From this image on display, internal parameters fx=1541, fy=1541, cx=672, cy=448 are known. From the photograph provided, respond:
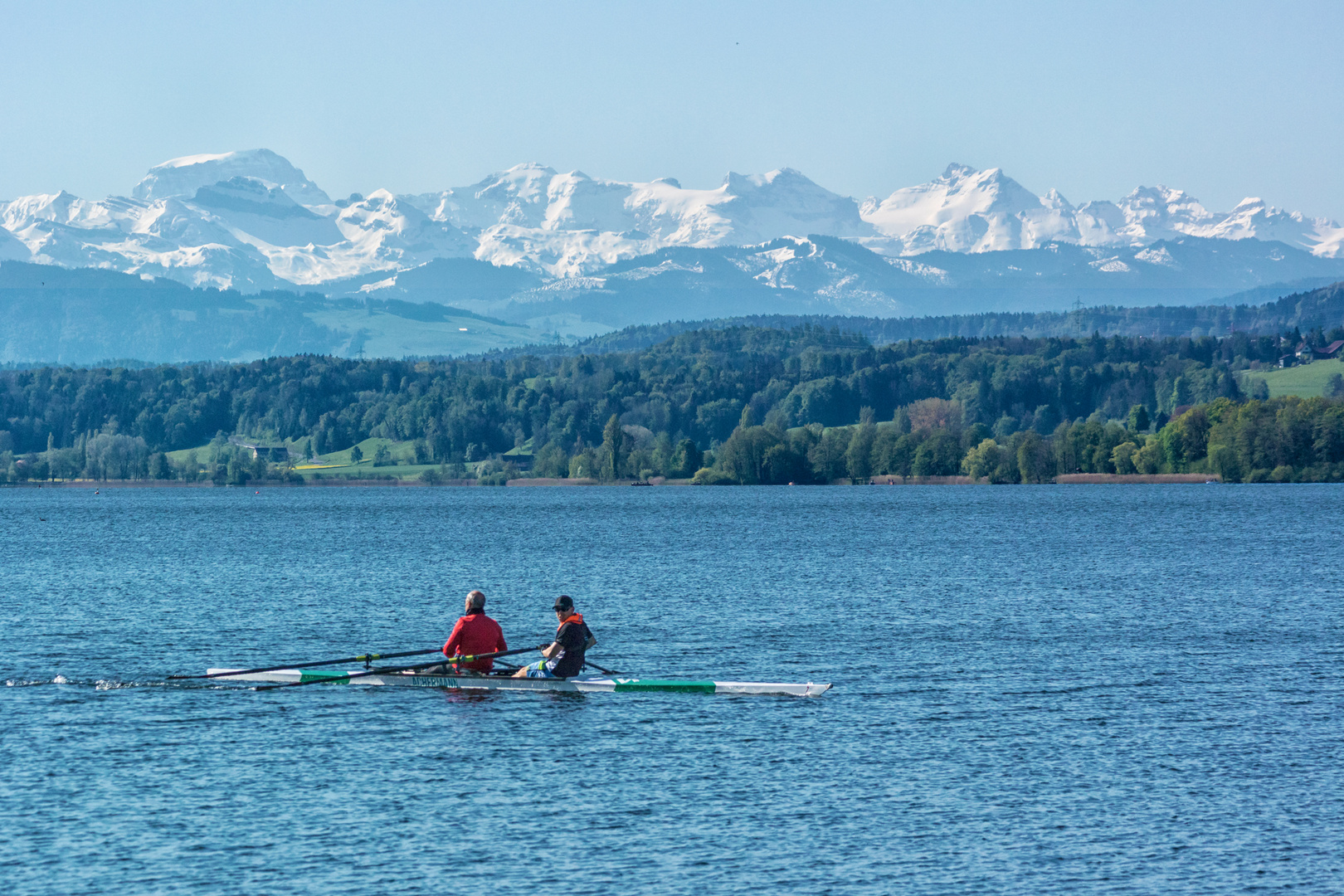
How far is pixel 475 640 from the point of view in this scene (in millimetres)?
42531

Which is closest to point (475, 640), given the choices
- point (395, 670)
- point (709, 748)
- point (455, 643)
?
point (455, 643)

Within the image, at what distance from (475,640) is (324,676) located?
4774 millimetres

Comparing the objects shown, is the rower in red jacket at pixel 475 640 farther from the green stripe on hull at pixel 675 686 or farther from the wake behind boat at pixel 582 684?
the green stripe on hull at pixel 675 686

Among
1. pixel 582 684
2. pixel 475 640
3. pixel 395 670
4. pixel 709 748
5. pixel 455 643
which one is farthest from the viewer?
pixel 395 670

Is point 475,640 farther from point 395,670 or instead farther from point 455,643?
point 395,670

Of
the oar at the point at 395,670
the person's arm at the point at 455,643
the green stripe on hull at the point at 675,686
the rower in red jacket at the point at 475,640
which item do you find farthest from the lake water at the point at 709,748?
the person's arm at the point at 455,643

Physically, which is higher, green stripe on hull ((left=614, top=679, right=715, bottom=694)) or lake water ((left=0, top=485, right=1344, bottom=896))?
green stripe on hull ((left=614, top=679, right=715, bottom=694))

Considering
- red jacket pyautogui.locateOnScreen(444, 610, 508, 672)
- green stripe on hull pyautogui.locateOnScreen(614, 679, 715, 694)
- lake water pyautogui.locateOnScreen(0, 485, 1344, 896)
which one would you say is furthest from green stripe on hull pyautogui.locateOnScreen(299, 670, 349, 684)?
green stripe on hull pyautogui.locateOnScreen(614, 679, 715, 694)

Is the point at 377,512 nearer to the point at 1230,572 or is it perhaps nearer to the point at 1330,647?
the point at 1230,572

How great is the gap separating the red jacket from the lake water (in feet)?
3.67

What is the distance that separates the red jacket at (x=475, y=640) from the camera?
140 ft

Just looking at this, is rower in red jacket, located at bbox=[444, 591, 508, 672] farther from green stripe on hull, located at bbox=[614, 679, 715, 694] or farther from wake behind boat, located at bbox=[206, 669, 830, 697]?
green stripe on hull, located at bbox=[614, 679, 715, 694]

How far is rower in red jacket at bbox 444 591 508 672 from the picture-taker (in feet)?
140

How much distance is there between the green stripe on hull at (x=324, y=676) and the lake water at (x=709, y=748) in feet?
1.59
